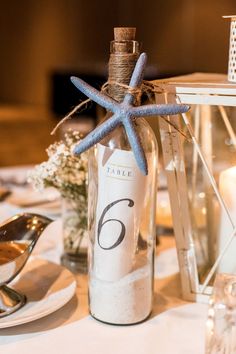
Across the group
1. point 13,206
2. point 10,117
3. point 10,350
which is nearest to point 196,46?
point 10,117

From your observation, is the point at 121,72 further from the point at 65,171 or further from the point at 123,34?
the point at 65,171

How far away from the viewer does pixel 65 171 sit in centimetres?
94

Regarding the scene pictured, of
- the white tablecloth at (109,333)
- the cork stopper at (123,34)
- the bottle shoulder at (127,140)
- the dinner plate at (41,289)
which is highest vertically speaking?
the cork stopper at (123,34)

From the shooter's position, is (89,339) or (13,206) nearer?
(89,339)

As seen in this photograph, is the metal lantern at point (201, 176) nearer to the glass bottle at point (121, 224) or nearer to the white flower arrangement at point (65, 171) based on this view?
the glass bottle at point (121, 224)

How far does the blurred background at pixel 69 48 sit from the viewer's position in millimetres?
4164

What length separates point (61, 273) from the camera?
0.89 meters

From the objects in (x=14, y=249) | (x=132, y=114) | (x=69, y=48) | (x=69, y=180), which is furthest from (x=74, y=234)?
(x=69, y=48)

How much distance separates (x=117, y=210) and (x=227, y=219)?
195 millimetres

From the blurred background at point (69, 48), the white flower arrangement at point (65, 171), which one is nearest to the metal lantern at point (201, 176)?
the white flower arrangement at point (65, 171)

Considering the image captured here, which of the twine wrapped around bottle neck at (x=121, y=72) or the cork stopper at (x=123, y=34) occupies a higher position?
the cork stopper at (x=123, y=34)

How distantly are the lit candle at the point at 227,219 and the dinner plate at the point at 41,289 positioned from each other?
0.76ft

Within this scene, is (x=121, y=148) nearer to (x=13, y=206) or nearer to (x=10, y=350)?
(x=10, y=350)

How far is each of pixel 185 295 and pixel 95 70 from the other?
4.24 meters
